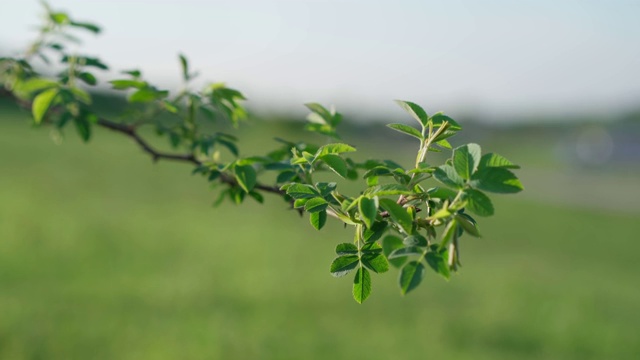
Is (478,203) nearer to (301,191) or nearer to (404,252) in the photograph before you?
(404,252)

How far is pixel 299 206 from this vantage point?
2.59ft

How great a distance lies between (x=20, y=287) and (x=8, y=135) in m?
12.9

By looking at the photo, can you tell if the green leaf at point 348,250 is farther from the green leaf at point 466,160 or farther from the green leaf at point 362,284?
the green leaf at point 466,160

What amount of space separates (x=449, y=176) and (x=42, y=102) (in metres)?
0.83

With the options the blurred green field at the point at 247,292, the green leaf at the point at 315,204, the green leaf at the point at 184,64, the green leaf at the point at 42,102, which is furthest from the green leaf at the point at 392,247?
the blurred green field at the point at 247,292

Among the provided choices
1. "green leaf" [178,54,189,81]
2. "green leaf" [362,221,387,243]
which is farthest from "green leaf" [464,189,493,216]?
"green leaf" [178,54,189,81]

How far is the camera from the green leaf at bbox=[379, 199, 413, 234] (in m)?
0.68

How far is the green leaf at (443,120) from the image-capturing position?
777 mm

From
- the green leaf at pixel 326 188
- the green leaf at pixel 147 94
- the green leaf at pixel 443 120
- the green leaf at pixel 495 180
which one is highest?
the green leaf at pixel 443 120

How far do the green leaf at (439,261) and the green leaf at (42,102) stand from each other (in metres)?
0.83

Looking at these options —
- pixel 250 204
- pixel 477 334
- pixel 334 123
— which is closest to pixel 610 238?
pixel 250 204

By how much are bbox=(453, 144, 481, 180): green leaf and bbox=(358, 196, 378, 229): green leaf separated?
99 millimetres

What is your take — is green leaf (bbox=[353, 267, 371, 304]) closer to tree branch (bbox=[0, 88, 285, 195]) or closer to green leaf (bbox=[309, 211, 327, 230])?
green leaf (bbox=[309, 211, 327, 230])

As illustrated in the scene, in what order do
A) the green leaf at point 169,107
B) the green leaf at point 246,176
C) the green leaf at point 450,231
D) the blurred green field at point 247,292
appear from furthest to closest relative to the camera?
the blurred green field at point 247,292 < the green leaf at point 169,107 < the green leaf at point 246,176 < the green leaf at point 450,231
